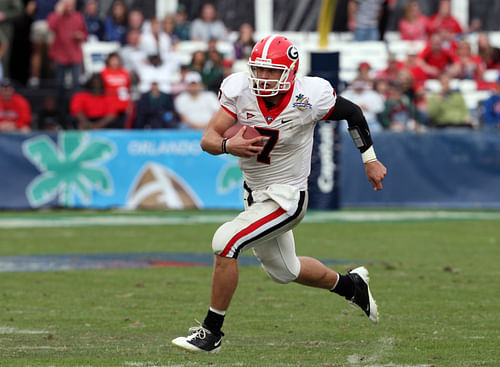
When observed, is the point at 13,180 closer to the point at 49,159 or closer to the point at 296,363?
the point at 49,159

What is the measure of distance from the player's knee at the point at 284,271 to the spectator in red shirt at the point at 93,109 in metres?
9.83

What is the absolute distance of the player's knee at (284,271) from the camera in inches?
224

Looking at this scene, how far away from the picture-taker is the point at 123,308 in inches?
269

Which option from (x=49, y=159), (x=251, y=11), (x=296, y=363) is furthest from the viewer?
(x=251, y=11)

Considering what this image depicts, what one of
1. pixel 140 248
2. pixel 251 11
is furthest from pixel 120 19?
pixel 140 248

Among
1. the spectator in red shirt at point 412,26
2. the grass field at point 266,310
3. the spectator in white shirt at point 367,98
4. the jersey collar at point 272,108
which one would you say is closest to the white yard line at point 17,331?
the grass field at point 266,310

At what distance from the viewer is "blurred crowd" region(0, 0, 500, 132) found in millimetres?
15203

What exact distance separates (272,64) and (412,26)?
14721mm

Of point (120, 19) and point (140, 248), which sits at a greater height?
point (120, 19)

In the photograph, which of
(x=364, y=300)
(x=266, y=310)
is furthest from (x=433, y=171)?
(x=364, y=300)

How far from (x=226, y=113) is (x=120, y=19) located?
44.1ft

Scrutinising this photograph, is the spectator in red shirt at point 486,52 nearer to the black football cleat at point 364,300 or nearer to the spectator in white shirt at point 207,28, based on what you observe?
the spectator in white shirt at point 207,28

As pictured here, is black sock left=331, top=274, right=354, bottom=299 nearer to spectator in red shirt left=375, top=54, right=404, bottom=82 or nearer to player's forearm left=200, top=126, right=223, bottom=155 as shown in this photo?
player's forearm left=200, top=126, right=223, bottom=155

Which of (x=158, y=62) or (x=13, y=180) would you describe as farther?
(x=158, y=62)
